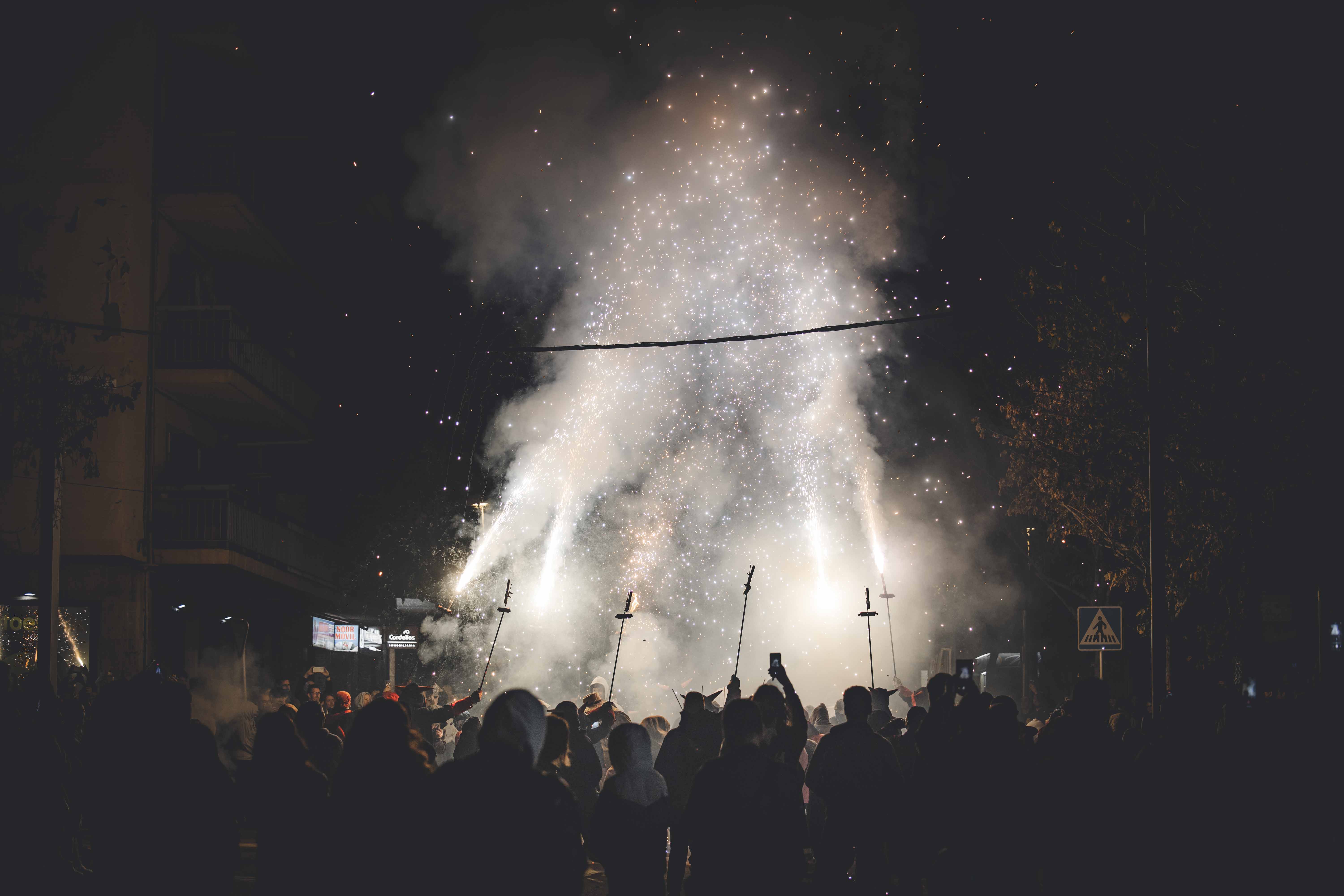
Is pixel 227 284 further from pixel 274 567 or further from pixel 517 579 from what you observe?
pixel 517 579

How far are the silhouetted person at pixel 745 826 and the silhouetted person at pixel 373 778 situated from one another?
180cm

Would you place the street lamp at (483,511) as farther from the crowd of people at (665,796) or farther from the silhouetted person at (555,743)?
the silhouetted person at (555,743)

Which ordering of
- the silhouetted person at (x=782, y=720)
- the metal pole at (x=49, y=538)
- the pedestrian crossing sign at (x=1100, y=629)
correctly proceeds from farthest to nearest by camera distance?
the metal pole at (x=49, y=538), the pedestrian crossing sign at (x=1100, y=629), the silhouetted person at (x=782, y=720)

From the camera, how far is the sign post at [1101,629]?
1471cm

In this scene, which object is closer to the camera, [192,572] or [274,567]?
[192,572]

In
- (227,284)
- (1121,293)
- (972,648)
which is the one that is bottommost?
(972,648)

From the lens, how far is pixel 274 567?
2506 centimetres

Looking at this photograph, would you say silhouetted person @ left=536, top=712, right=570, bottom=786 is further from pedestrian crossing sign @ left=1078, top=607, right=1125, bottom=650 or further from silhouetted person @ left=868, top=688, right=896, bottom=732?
pedestrian crossing sign @ left=1078, top=607, right=1125, bottom=650

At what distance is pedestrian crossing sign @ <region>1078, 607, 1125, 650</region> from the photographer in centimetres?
1471

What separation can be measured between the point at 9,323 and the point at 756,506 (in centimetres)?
2257

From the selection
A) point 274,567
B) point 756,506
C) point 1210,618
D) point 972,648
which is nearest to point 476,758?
point 1210,618

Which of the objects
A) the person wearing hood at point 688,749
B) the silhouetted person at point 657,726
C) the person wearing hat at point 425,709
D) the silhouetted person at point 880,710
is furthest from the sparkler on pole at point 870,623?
the person wearing hood at point 688,749

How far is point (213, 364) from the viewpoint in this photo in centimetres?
2198

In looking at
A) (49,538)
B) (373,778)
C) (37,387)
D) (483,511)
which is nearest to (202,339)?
(37,387)
